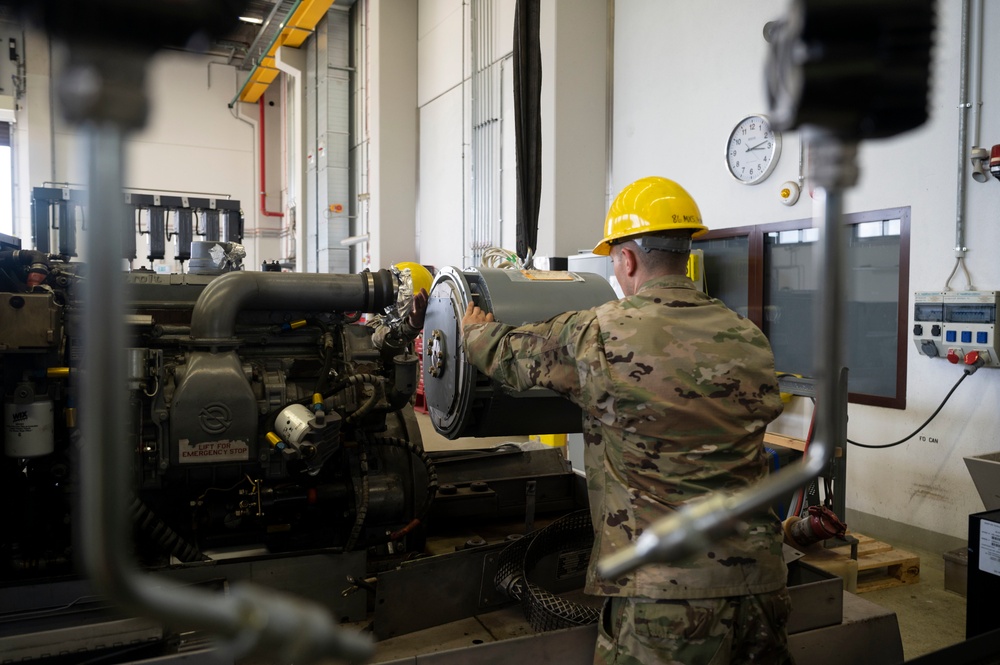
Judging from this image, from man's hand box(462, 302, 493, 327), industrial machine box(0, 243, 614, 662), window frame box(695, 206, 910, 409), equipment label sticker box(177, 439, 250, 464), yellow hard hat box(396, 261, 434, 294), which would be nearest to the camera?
man's hand box(462, 302, 493, 327)

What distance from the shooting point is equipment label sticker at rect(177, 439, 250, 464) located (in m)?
2.24

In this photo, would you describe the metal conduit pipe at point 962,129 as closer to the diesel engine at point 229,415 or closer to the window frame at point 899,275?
the window frame at point 899,275

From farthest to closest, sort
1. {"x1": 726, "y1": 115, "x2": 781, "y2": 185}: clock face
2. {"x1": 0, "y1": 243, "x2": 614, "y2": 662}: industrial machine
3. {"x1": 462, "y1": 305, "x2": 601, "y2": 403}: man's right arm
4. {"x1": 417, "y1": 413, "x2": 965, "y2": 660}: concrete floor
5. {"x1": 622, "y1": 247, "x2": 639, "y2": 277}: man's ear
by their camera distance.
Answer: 1. {"x1": 726, "y1": 115, "x2": 781, "y2": 185}: clock face
2. {"x1": 417, "y1": 413, "x2": 965, "y2": 660}: concrete floor
3. {"x1": 0, "y1": 243, "x2": 614, "y2": 662}: industrial machine
4. {"x1": 622, "y1": 247, "x2": 639, "y2": 277}: man's ear
5. {"x1": 462, "y1": 305, "x2": 601, "y2": 403}: man's right arm

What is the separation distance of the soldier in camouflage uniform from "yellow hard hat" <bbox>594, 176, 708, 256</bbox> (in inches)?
1.5

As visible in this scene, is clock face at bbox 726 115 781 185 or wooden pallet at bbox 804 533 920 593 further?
clock face at bbox 726 115 781 185

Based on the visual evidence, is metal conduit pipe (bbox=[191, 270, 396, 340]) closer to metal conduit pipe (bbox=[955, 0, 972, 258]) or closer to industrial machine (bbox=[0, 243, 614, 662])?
industrial machine (bbox=[0, 243, 614, 662])

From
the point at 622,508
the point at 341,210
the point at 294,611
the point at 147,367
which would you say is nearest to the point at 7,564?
the point at 147,367

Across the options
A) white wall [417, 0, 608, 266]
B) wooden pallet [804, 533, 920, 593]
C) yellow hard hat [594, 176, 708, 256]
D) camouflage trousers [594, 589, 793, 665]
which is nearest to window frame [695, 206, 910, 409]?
wooden pallet [804, 533, 920, 593]

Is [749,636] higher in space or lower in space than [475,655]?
higher

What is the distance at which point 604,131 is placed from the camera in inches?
231

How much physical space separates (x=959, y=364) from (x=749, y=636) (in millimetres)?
2455

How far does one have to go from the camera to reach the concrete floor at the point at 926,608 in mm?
2730

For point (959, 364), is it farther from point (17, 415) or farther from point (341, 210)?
point (341, 210)

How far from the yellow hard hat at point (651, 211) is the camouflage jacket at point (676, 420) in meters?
0.15
